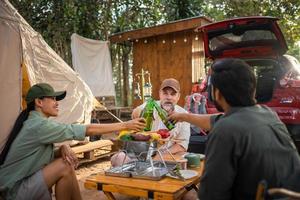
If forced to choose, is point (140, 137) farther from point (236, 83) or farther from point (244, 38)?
point (244, 38)

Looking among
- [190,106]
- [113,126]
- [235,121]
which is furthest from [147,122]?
[190,106]

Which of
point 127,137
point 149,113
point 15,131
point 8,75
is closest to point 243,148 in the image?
point 127,137

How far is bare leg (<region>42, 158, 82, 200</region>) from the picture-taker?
2.92 meters

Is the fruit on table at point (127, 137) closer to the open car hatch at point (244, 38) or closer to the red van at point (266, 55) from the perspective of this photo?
the red van at point (266, 55)

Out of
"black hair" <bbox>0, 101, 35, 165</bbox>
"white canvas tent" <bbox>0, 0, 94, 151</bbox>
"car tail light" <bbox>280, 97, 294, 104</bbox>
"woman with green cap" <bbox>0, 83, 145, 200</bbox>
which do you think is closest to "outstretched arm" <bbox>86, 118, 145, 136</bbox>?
"woman with green cap" <bbox>0, 83, 145, 200</bbox>

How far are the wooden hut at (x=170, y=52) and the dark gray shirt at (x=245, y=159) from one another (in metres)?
6.93

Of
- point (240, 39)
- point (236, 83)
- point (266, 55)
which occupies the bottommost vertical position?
point (236, 83)

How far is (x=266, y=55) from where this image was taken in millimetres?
5176

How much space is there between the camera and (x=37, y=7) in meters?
10.1

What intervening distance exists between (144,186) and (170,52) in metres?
7.28

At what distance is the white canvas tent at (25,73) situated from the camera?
181 inches

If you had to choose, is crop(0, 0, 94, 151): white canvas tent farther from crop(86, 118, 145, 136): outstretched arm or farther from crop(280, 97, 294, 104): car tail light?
crop(280, 97, 294, 104): car tail light

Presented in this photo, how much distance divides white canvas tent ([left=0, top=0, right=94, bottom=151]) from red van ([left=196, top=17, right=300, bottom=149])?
2236 millimetres

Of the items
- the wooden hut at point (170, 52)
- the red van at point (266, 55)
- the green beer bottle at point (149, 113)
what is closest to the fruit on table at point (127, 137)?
the green beer bottle at point (149, 113)
